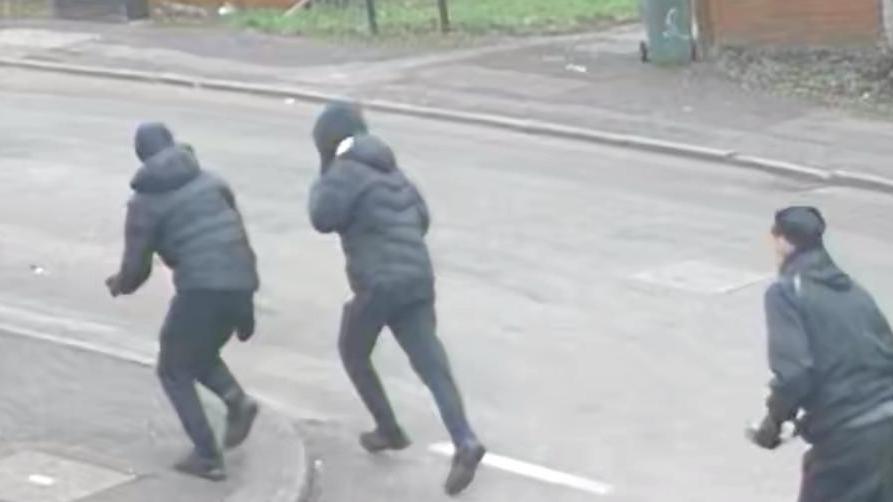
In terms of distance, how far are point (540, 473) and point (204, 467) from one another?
5.67ft

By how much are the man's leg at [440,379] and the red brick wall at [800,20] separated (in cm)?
1561

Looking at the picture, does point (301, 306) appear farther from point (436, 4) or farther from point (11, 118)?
point (436, 4)

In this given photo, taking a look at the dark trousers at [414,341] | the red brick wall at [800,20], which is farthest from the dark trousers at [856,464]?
the red brick wall at [800,20]

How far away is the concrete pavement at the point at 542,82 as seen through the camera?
71.4 ft

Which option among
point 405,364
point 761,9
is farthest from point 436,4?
point 405,364

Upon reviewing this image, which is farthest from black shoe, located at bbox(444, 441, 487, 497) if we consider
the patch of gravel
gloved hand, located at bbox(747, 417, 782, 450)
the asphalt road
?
the patch of gravel

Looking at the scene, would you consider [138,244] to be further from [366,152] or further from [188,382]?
[366,152]

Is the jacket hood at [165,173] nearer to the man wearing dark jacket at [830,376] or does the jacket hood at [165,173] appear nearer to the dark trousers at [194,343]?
the dark trousers at [194,343]

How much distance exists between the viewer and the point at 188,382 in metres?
11.5

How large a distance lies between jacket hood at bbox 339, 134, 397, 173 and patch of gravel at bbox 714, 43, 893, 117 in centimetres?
1255

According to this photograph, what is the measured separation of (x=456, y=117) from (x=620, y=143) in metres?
2.18

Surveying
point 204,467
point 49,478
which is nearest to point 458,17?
point 204,467

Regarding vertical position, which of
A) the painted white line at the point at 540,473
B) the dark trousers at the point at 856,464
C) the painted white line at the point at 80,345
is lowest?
the painted white line at the point at 540,473

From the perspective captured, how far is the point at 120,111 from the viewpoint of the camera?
24.0 meters
